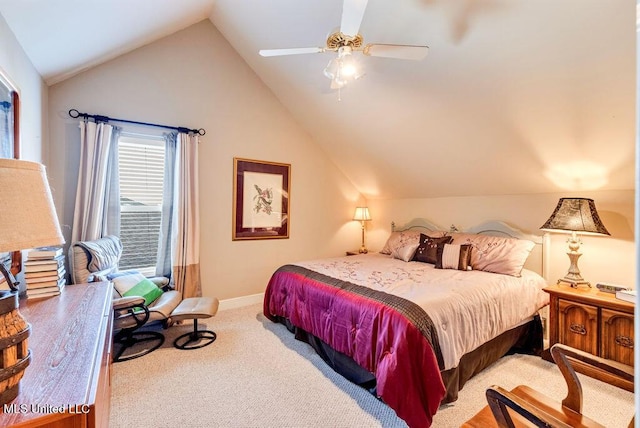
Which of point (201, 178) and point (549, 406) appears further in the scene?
point (201, 178)

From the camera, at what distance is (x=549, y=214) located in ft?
9.94

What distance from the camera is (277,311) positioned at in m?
3.07

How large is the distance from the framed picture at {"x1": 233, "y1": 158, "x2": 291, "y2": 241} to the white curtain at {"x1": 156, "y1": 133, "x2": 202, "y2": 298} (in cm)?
58

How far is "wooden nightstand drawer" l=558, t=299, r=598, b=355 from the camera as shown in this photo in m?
2.33

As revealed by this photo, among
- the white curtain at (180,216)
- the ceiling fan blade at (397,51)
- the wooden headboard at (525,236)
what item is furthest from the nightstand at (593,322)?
the white curtain at (180,216)

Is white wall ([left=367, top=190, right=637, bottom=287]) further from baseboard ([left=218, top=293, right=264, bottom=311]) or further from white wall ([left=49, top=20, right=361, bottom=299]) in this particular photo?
baseboard ([left=218, top=293, right=264, bottom=311])

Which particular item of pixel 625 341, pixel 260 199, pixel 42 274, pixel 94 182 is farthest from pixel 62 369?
pixel 625 341

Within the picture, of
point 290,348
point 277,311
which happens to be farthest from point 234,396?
point 277,311

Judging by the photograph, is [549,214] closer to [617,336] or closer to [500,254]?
[500,254]

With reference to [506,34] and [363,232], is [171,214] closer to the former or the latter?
[363,232]

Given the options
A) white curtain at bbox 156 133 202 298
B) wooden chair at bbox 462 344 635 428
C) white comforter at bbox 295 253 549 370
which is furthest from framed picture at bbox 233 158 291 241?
wooden chair at bbox 462 344 635 428

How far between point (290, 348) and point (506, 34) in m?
3.07

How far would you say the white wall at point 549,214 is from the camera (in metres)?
2.54

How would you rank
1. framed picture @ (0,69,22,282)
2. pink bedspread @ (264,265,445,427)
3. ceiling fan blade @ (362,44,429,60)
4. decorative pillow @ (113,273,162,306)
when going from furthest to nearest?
decorative pillow @ (113,273,162,306)
ceiling fan blade @ (362,44,429,60)
pink bedspread @ (264,265,445,427)
framed picture @ (0,69,22,282)
